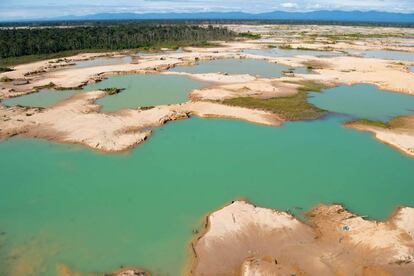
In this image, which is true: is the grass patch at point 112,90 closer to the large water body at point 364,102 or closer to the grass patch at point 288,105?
the grass patch at point 288,105

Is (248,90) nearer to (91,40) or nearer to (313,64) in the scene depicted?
(313,64)

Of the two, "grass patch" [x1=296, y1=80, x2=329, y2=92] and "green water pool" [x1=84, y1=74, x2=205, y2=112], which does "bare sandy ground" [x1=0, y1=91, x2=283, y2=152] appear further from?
"grass patch" [x1=296, y1=80, x2=329, y2=92]

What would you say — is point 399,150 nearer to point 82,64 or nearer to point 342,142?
point 342,142

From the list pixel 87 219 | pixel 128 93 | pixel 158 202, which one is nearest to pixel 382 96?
pixel 128 93

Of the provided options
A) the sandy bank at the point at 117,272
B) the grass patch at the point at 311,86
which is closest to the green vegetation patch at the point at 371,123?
the grass patch at the point at 311,86

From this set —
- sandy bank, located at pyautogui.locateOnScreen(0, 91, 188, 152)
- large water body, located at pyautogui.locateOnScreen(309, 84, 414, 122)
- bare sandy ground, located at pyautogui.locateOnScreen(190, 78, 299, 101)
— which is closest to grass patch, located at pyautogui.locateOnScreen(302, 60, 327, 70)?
large water body, located at pyautogui.locateOnScreen(309, 84, 414, 122)
